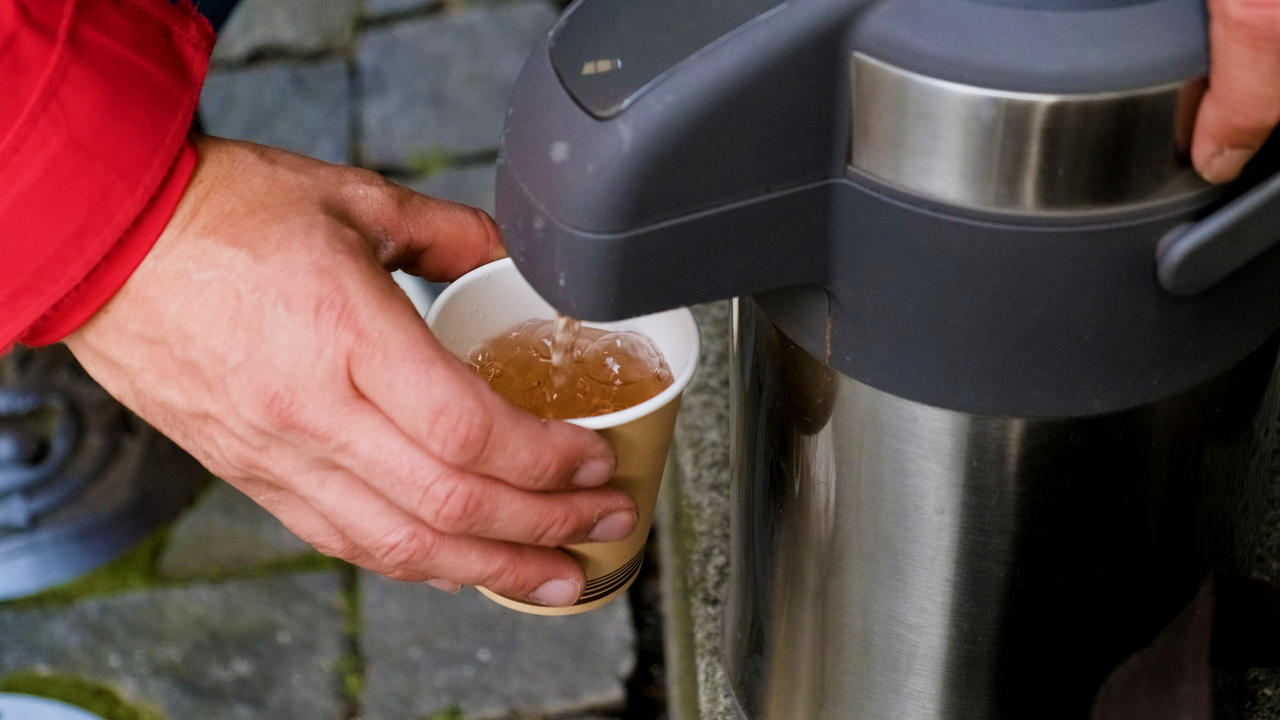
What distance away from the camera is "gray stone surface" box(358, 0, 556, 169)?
209 centimetres

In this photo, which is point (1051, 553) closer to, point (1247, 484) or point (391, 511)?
point (1247, 484)

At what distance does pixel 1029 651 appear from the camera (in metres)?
0.83

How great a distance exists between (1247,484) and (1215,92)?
40cm

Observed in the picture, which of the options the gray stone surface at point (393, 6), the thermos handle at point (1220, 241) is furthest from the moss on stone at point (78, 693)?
the gray stone surface at point (393, 6)

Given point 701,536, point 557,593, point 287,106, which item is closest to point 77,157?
point 557,593

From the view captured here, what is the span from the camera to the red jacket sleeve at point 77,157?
789 mm

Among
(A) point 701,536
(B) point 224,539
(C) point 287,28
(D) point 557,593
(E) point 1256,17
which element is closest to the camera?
(E) point 1256,17

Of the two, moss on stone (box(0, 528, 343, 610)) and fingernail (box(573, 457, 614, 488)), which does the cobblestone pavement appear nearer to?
moss on stone (box(0, 528, 343, 610))

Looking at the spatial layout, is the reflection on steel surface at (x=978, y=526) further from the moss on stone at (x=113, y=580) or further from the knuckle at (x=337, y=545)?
the moss on stone at (x=113, y=580)

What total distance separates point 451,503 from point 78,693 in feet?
3.09

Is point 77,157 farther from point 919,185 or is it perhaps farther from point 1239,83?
point 1239,83

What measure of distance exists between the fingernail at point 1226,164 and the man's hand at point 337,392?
38cm

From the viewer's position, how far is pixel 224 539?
1.63 metres

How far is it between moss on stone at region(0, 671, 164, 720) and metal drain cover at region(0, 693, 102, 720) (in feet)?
0.04
